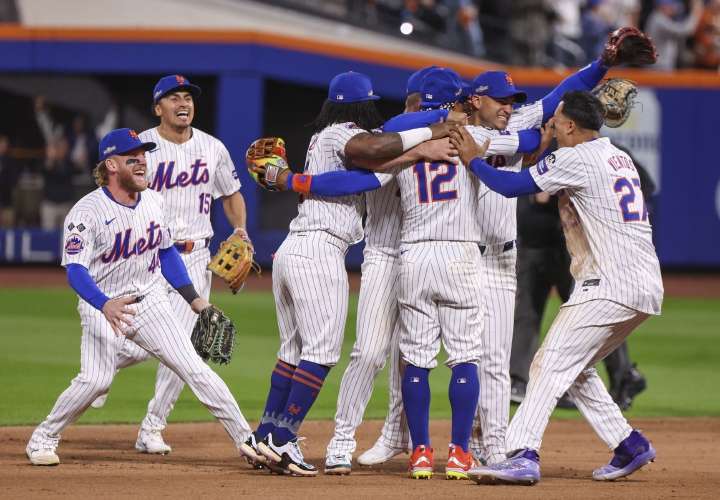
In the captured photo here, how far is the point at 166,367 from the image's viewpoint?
728cm

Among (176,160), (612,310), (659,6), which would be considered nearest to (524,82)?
(659,6)

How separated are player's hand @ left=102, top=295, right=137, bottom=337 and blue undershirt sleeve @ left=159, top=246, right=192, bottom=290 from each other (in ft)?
1.44

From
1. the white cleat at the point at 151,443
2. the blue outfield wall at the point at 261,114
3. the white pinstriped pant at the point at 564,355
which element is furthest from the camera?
the blue outfield wall at the point at 261,114

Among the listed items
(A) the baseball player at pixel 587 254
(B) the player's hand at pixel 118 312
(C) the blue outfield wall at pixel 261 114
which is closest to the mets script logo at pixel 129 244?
(B) the player's hand at pixel 118 312

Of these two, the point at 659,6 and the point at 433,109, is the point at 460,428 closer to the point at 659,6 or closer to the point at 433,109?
the point at 433,109

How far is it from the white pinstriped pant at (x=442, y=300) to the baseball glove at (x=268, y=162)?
2.53ft

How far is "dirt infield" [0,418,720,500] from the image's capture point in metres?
5.90

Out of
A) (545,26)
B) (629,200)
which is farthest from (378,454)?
(545,26)

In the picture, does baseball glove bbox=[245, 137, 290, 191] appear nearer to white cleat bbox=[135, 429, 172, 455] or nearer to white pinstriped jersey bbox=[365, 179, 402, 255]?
white pinstriped jersey bbox=[365, 179, 402, 255]

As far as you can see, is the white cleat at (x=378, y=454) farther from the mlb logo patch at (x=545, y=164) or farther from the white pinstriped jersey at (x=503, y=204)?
the mlb logo patch at (x=545, y=164)

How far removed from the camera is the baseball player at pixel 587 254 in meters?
6.18

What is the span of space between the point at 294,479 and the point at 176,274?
1.28 meters

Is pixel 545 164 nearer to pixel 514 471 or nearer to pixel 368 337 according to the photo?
pixel 368 337

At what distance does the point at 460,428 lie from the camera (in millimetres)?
6301
